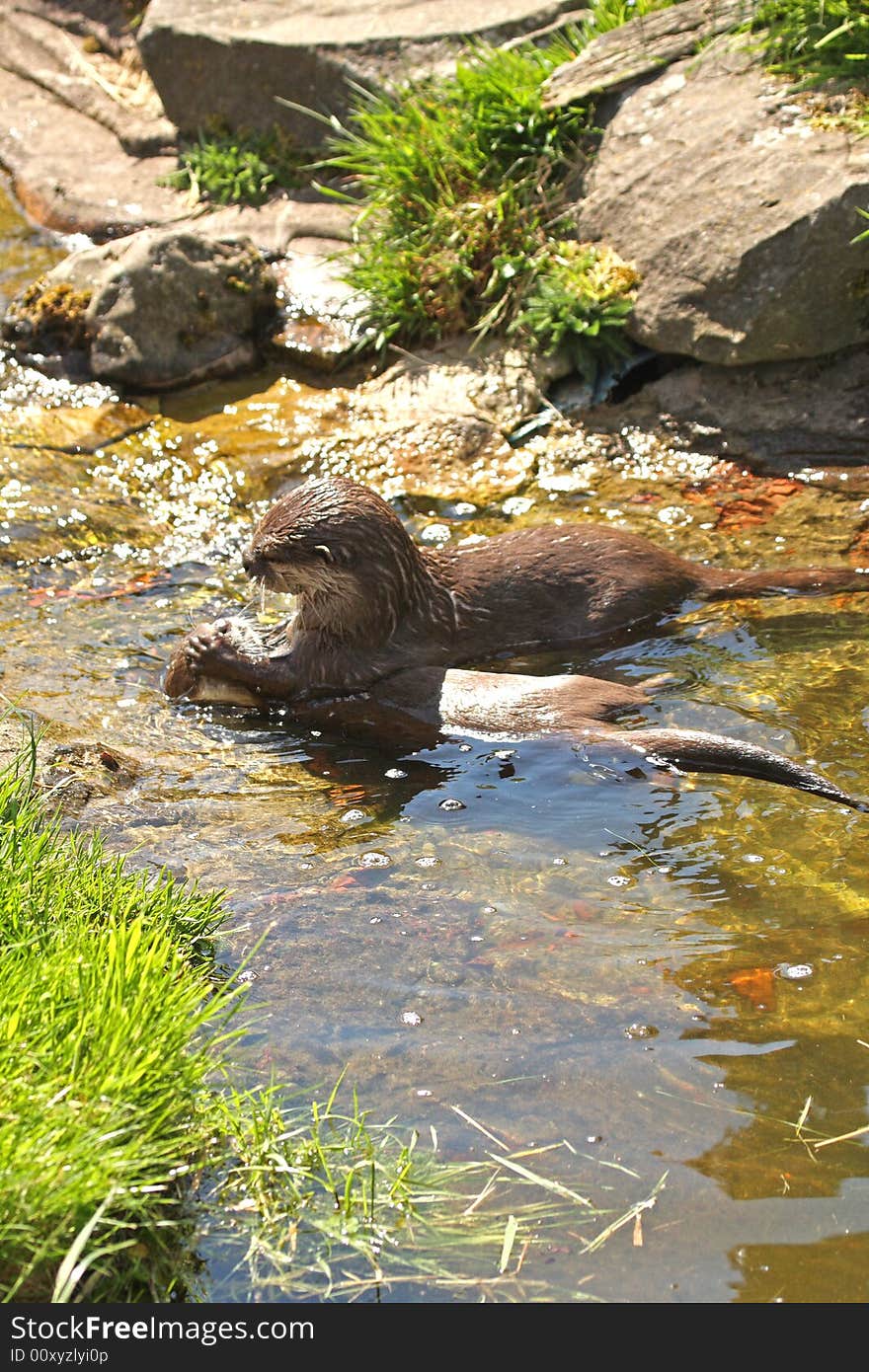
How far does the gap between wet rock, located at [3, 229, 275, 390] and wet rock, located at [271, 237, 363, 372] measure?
0.15m

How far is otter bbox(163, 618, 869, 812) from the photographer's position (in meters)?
3.33

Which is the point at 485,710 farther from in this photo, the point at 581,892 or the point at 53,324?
the point at 53,324

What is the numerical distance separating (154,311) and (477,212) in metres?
1.50

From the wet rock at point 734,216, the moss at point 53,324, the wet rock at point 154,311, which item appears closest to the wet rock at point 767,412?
the wet rock at point 734,216

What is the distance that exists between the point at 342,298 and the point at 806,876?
432 centimetres

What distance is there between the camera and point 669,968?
8.86 feet

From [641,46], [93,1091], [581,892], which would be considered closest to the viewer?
[93,1091]

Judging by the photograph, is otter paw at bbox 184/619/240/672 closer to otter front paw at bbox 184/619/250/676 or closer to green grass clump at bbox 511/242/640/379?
otter front paw at bbox 184/619/250/676

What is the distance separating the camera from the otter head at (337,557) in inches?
161

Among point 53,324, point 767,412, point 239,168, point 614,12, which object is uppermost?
point 614,12

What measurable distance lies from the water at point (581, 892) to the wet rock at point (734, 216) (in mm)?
666

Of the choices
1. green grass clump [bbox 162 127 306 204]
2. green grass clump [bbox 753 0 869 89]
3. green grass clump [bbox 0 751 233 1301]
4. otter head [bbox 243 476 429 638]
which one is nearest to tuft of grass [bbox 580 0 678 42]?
green grass clump [bbox 753 0 869 89]

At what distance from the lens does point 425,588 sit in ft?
14.1

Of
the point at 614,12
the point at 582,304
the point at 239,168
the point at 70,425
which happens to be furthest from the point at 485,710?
the point at 239,168
